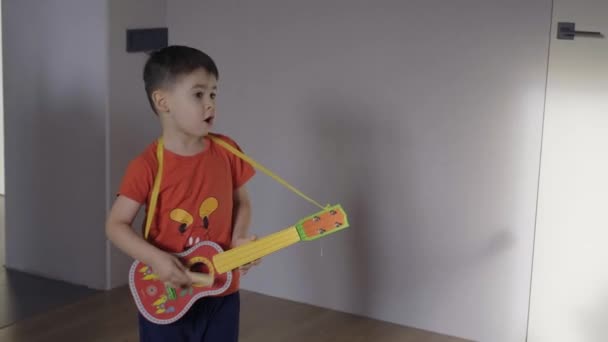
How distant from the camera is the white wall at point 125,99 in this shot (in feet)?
11.5

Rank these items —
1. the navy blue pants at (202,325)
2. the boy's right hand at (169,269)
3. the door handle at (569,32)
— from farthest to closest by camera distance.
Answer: the door handle at (569,32)
the navy blue pants at (202,325)
the boy's right hand at (169,269)

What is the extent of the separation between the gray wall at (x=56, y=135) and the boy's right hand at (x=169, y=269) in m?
1.51

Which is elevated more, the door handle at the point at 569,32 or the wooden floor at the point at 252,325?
the door handle at the point at 569,32

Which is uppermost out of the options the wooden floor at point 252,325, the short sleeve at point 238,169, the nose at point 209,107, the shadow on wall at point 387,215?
the nose at point 209,107

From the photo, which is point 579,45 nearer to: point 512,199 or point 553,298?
point 512,199

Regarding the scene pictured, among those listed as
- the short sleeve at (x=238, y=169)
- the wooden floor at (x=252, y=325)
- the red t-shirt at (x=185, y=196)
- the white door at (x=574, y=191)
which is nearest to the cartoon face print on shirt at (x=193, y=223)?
the red t-shirt at (x=185, y=196)

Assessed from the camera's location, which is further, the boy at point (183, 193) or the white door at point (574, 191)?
the white door at point (574, 191)

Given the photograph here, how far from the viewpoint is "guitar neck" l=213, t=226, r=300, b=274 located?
2.17 meters

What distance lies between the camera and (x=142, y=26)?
11.8ft

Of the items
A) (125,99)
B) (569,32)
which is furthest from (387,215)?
(125,99)

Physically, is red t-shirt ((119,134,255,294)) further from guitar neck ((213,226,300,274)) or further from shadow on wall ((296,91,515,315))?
shadow on wall ((296,91,515,315))

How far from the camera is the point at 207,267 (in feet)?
7.27

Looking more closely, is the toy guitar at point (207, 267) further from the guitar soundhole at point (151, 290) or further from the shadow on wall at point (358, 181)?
the shadow on wall at point (358, 181)

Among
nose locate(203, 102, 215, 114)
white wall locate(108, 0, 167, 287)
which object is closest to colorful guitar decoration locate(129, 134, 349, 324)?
nose locate(203, 102, 215, 114)
